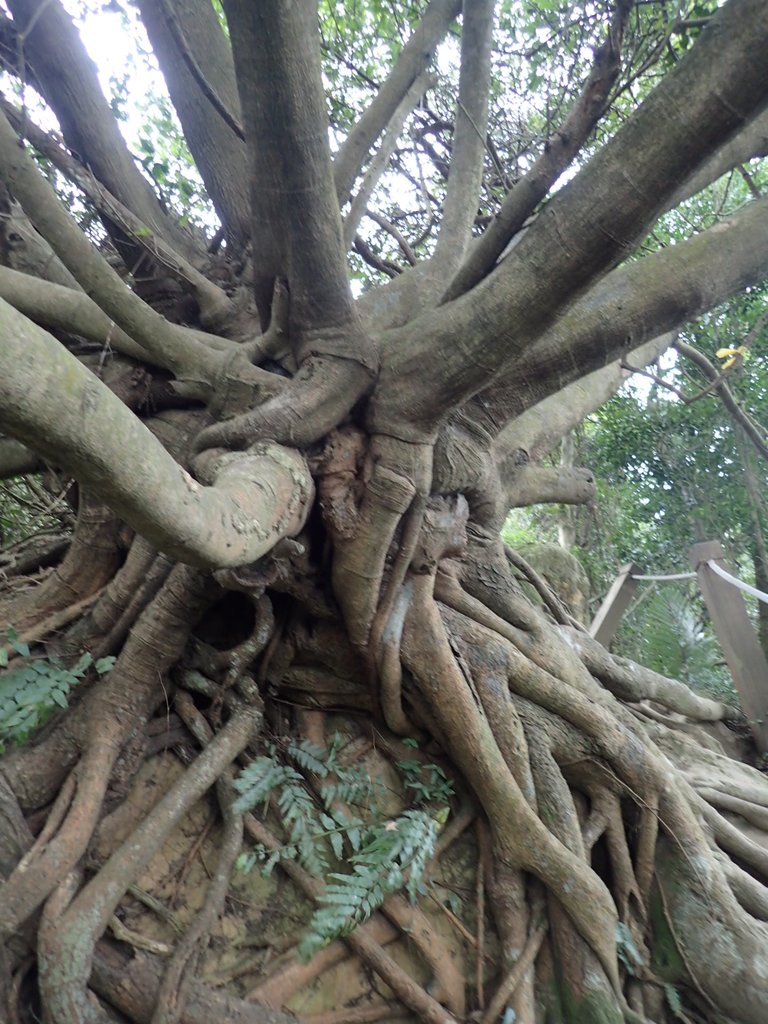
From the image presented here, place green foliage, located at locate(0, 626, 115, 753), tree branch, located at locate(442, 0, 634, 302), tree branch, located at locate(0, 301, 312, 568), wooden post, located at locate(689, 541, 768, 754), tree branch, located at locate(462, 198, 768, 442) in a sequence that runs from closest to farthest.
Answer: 1. tree branch, located at locate(0, 301, 312, 568)
2. tree branch, located at locate(442, 0, 634, 302)
3. green foliage, located at locate(0, 626, 115, 753)
4. tree branch, located at locate(462, 198, 768, 442)
5. wooden post, located at locate(689, 541, 768, 754)

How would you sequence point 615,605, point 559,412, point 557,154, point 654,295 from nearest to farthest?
point 557,154, point 654,295, point 559,412, point 615,605

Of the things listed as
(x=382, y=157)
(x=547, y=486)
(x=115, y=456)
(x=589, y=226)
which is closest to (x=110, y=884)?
(x=115, y=456)

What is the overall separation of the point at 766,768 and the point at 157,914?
3911mm

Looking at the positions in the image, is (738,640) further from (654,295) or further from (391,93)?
(391,93)

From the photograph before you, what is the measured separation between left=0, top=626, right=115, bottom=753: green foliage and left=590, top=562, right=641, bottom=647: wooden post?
4.04m

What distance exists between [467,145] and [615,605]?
354 centimetres

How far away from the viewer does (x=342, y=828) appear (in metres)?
2.52

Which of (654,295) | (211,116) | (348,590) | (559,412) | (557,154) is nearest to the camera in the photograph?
(557,154)

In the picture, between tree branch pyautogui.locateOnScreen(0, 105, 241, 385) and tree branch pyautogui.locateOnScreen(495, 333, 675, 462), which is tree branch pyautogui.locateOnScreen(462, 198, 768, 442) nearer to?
tree branch pyautogui.locateOnScreen(495, 333, 675, 462)

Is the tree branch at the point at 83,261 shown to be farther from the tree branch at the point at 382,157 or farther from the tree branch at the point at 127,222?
the tree branch at the point at 382,157

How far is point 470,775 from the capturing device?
268 cm

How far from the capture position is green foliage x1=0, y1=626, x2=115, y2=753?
7.10 feet

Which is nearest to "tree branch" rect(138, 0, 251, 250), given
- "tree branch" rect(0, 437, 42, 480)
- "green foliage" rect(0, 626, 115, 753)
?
"tree branch" rect(0, 437, 42, 480)

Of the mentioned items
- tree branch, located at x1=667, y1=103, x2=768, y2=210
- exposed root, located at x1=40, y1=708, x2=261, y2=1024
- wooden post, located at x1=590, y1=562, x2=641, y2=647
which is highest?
tree branch, located at x1=667, y1=103, x2=768, y2=210
